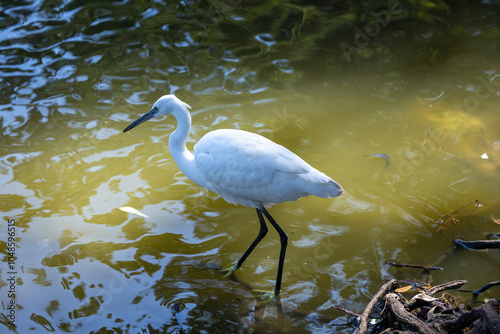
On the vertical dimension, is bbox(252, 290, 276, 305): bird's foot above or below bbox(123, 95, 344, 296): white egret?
below

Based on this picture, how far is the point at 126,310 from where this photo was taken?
3.53 meters

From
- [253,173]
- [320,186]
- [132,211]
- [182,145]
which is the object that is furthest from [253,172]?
[132,211]

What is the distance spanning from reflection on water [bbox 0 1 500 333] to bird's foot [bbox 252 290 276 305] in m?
0.07

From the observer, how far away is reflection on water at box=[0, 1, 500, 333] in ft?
12.1

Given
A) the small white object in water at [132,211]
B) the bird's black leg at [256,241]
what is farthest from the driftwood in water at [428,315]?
the small white object in water at [132,211]

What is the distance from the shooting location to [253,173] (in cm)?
368

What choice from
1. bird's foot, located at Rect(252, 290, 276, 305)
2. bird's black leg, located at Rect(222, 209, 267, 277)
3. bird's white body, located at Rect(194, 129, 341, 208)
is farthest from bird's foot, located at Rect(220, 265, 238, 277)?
bird's white body, located at Rect(194, 129, 341, 208)

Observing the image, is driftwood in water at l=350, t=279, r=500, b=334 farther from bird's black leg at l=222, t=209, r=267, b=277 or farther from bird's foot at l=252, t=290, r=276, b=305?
bird's black leg at l=222, t=209, r=267, b=277

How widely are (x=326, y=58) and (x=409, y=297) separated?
4.47 meters

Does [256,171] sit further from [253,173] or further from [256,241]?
[256,241]

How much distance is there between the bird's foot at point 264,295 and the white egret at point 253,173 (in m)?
0.05

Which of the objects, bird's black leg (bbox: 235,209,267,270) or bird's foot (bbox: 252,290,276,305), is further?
bird's black leg (bbox: 235,209,267,270)

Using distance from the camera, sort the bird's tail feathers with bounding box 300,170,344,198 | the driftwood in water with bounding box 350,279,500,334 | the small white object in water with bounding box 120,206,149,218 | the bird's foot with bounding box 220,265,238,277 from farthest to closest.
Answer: the small white object in water with bounding box 120,206,149,218 → the bird's foot with bounding box 220,265,238,277 → the bird's tail feathers with bounding box 300,170,344,198 → the driftwood in water with bounding box 350,279,500,334

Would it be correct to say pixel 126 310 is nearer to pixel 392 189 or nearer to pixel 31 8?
pixel 392 189
